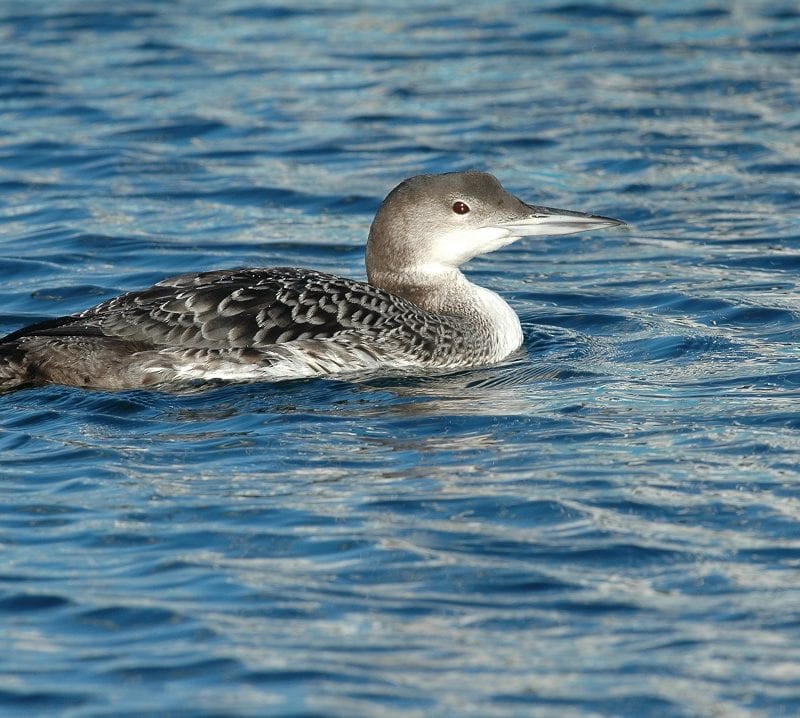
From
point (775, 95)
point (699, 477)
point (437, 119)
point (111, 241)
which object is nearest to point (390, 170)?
point (437, 119)

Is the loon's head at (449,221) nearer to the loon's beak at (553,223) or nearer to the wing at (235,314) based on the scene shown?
the loon's beak at (553,223)

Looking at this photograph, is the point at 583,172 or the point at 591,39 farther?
the point at 591,39

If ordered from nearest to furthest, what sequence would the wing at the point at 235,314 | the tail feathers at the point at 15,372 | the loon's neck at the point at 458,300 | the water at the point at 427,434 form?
1. the water at the point at 427,434
2. the tail feathers at the point at 15,372
3. the wing at the point at 235,314
4. the loon's neck at the point at 458,300

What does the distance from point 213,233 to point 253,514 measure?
5.34 metres

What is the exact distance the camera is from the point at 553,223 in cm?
863

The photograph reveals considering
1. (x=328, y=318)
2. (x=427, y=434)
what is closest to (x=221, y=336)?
(x=328, y=318)

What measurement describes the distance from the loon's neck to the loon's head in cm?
5

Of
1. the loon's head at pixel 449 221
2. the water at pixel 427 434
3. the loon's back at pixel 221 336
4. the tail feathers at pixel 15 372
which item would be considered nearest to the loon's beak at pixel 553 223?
the loon's head at pixel 449 221

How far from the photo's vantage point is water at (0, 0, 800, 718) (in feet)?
16.2

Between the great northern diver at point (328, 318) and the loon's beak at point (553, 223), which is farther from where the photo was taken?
the loon's beak at point (553, 223)

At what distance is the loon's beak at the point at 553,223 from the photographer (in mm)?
8586

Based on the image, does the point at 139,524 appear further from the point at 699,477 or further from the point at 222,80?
the point at 222,80

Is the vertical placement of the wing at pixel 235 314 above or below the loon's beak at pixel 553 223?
below

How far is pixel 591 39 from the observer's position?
1542 centimetres
